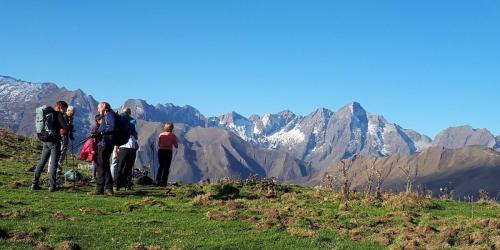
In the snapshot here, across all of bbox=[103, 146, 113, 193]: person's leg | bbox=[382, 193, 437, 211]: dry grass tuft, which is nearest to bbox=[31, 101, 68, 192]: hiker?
bbox=[103, 146, 113, 193]: person's leg

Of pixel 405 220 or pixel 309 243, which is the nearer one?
pixel 309 243

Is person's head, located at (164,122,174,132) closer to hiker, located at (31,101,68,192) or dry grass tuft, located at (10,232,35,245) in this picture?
hiker, located at (31,101,68,192)

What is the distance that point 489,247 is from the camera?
14.3m

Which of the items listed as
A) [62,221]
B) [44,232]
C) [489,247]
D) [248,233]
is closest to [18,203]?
[62,221]

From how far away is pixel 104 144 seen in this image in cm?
2053

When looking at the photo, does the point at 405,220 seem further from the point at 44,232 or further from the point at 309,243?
the point at 44,232

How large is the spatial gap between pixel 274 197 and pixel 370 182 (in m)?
4.19

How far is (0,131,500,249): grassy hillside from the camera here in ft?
45.5

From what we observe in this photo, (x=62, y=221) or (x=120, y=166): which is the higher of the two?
(x=120, y=166)

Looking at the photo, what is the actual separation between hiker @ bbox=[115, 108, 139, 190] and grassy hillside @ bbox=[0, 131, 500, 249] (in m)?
0.83

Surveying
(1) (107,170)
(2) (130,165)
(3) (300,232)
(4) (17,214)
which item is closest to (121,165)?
(2) (130,165)

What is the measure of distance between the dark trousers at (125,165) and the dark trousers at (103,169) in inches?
56.7

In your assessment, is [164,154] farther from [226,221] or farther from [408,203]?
[408,203]

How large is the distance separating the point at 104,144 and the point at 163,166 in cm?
571
